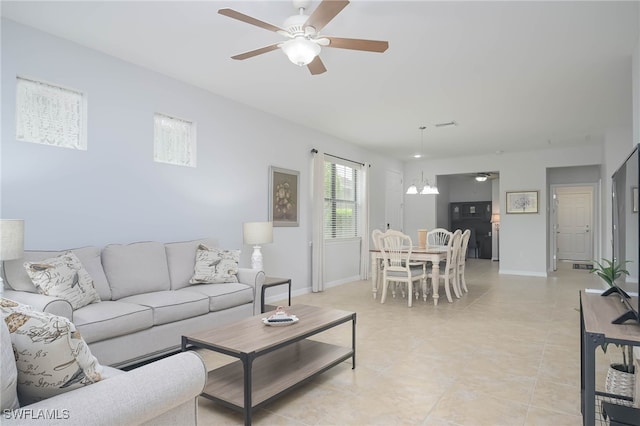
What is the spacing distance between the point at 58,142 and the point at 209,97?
1729 millimetres

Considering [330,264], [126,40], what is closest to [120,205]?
[126,40]

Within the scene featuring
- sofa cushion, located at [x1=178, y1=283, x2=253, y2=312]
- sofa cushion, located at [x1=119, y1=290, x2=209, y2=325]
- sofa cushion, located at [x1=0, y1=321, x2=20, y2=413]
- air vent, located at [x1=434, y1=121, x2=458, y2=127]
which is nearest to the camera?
sofa cushion, located at [x1=0, y1=321, x2=20, y2=413]

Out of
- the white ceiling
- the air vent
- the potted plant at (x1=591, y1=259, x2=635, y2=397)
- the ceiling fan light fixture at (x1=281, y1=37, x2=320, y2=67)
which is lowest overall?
the potted plant at (x1=591, y1=259, x2=635, y2=397)

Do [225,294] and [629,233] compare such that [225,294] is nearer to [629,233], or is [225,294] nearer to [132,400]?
[132,400]

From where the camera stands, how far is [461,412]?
2268 millimetres

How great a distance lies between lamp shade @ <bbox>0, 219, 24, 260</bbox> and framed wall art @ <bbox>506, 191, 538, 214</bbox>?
841 centimetres

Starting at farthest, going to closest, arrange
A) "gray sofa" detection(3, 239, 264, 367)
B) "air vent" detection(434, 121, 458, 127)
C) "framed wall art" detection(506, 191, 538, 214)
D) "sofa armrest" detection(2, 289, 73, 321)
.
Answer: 1. "framed wall art" detection(506, 191, 538, 214)
2. "air vent" detection(434, 121, 458, 127)
3. "gray sofa" detection(3, 239, 264, 367)
4. "sofa armrest" detection(2, 289, 73, 321)

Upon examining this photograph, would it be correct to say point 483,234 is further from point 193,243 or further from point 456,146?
point 193,243

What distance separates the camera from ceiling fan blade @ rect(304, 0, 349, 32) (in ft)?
6.73

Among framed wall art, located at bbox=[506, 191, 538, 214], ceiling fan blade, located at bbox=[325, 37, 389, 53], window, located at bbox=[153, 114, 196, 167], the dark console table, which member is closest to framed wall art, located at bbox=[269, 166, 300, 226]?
window, located at bbox=[153, 114, 196, 167]

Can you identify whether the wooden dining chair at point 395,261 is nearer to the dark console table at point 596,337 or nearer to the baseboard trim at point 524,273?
the dark console table at point 596,337

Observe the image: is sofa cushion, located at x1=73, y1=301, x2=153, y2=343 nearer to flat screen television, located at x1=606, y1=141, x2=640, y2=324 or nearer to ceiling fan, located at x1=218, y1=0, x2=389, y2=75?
ceiling fan, located at x1=218, y1=0, x2=389, y2=75

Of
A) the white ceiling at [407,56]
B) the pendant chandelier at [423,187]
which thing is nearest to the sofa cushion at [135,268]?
the white ceiling at [407,56]

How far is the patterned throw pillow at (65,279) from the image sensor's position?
2.61 meters
